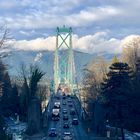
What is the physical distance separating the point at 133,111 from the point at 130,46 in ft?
93.5

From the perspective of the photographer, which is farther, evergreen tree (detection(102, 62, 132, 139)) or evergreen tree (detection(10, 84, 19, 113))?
evergreen tree (detection(10, 84, 19, 113))

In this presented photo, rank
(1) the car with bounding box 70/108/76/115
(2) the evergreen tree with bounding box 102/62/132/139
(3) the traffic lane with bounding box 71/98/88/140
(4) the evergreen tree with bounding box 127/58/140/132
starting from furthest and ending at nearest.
→ (1) the car with bounding box 70/108/76/115 → (3) the traffic lane with bounding box 71/98/88/140 → (4) the evergreen tree with bounding box 127/58/140/132 → (2) the evergreen tree with bounding box 102/62/132/139

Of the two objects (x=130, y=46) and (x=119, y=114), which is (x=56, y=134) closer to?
(x=119, y=114)

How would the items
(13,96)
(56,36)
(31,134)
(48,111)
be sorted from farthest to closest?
1. (56,36)
2. (48,111)
3. (13,96)
4. (31,134)

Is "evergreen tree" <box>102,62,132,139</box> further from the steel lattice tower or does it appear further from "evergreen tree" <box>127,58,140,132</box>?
the steel lattice tower

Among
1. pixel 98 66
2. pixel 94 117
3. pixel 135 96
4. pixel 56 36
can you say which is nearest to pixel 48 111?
pixel 98 66

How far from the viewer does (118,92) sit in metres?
51.9

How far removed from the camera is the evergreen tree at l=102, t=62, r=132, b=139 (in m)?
52.0

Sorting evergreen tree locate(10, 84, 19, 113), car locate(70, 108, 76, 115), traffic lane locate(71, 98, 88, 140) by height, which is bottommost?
traffic lane locate(71, 98, 88, 140)

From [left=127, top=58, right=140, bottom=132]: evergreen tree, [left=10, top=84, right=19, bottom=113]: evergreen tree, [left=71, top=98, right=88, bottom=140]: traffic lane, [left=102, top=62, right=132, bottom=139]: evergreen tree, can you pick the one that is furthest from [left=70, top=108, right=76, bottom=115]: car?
[left=102, top=62, right=132, bottom=139]: evergreen tree

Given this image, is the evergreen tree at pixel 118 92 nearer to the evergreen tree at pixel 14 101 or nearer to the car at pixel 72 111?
the evergreen tree at pixel 14 101

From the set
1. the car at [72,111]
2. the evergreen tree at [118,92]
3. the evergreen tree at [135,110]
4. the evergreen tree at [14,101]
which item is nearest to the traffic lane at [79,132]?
the evergreen tree at [135,110]

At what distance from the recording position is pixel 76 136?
58.7 m

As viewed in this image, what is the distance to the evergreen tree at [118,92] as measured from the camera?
171ft
